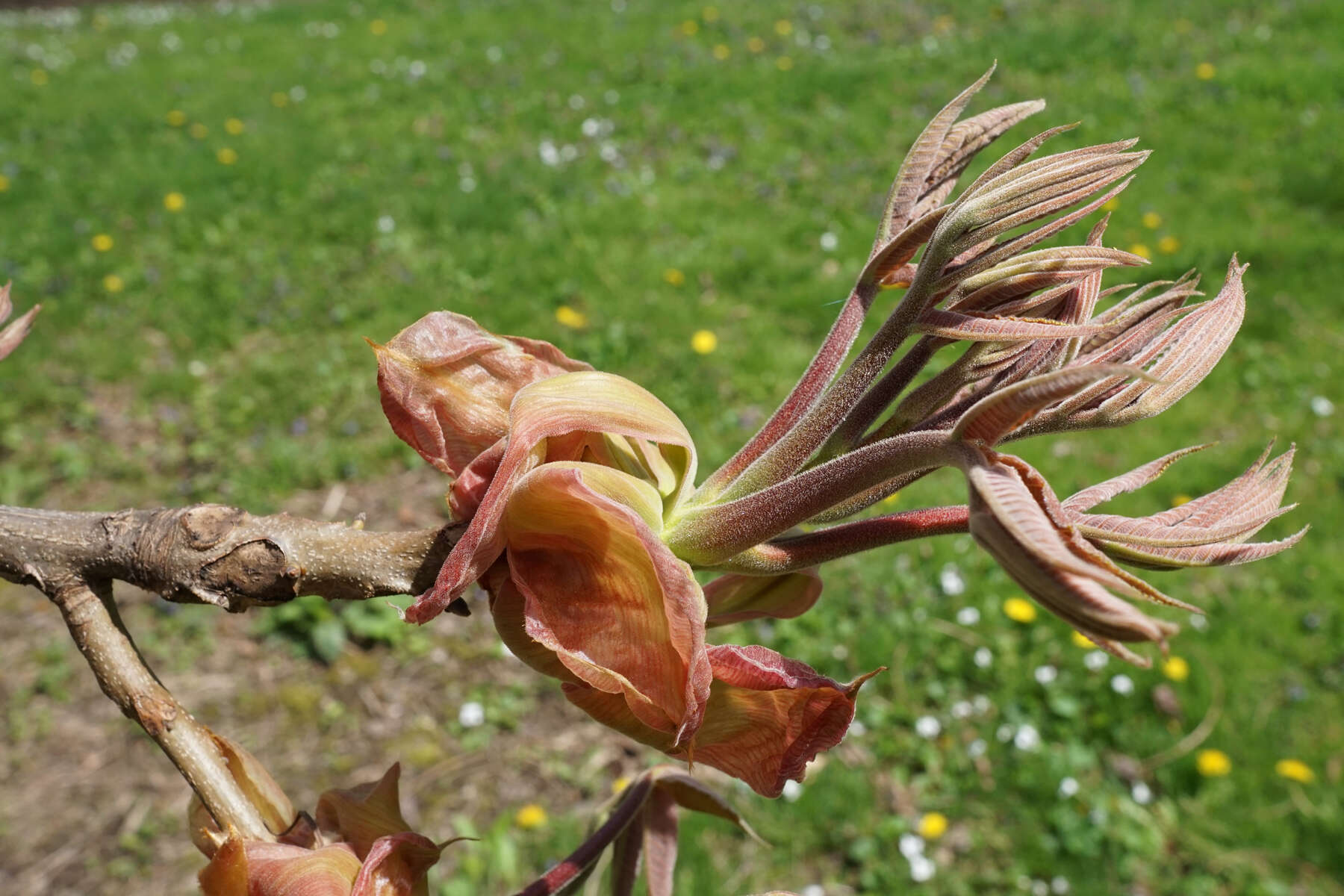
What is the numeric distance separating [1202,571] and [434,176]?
4.64m

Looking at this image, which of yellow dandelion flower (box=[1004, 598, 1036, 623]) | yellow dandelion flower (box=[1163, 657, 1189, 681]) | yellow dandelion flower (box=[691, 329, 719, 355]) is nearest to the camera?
yellow dandelion flower (box=[1163, 657, 1189, 681])

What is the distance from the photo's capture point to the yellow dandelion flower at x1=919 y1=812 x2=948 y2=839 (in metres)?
3.21

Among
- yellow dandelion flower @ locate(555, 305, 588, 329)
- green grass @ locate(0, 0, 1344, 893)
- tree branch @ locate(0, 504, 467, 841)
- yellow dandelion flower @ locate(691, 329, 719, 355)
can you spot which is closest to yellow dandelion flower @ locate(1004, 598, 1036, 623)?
green grass @ locate(0, 0, 1344, 893)

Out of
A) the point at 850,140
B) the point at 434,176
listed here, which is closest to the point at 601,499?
the point at 434,176

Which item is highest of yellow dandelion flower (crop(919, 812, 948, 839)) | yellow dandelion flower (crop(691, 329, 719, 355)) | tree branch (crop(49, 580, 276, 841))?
tree branch (crop(49, 580, 276, 841))

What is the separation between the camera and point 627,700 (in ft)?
2.71

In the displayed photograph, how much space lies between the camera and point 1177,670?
3.63 m

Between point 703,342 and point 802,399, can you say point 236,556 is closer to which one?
point 802,399

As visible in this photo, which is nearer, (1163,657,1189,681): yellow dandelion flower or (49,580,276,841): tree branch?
(49,580,276,841): tree branch

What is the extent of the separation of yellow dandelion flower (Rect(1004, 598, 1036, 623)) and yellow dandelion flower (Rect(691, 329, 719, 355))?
1788mm

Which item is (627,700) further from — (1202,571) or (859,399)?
(1202,571)

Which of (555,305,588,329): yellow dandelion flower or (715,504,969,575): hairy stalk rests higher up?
(715,504,969,575): hairy stalk

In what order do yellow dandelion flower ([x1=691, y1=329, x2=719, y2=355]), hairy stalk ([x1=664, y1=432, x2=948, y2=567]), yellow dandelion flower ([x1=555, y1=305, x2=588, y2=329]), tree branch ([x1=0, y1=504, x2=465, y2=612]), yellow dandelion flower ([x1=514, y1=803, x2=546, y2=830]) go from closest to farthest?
hairy stalk ([x1=664, y1=432, x2=948, y2=567]), tree branch ([x1=0, y1=504, x2=465, y2=612]), yellow dandelion flower ([x1=514, y1=803, x2=546, y2=830]), yellow dandelion flower ([x1=691, y1=329, x2=719, y2=355]), yellow dandelion flower ([x1=555, y1=305, x2=588, y2=329])

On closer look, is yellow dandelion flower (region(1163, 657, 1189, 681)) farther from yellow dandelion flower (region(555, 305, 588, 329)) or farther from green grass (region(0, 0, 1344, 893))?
yellow dandelion flower (region(555, 305, 588, 329))
